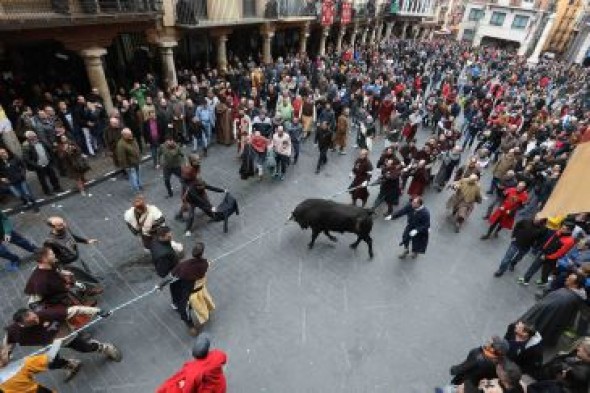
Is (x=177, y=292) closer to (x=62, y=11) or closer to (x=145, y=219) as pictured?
(x=145, y=219)

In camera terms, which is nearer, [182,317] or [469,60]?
[182,317]

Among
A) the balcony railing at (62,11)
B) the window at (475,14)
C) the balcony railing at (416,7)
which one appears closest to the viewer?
the balcony railing at (62,11)

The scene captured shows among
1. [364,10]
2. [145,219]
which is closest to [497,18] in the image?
[364,10]

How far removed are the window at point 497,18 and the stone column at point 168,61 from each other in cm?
5067

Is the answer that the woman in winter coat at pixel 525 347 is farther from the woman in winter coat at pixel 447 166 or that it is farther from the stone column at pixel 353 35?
the stone column at pixel 353 35

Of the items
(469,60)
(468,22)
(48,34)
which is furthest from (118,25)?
(468,22)

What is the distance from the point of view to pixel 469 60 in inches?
1187

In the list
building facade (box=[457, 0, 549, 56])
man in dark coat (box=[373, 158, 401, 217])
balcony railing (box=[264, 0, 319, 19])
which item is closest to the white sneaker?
man in dark coat (box=[373, 158, 401, 217])

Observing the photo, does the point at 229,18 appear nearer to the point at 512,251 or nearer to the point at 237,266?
the point at 237,266

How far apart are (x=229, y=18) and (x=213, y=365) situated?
16.6 meters

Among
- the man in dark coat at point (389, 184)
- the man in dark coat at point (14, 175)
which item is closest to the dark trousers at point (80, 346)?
the man in dark coat at point (14, 175)

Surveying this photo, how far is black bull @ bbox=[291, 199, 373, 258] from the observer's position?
713 centimetres

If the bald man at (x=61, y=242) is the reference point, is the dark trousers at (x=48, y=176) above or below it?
below

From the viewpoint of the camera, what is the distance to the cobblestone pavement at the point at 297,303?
5.24 metres
